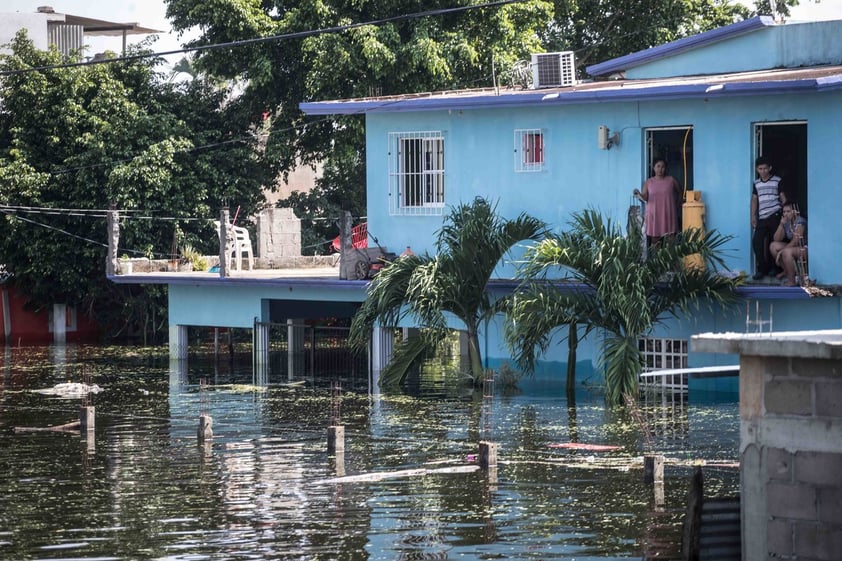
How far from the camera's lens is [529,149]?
28531mm

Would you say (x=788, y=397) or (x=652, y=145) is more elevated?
(x=652, y=145)

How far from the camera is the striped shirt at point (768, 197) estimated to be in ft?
81.2

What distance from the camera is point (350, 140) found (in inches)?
1609

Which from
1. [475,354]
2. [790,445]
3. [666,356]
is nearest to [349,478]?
[790,445]

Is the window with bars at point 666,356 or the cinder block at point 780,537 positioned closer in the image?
the cinder block at point 780,537

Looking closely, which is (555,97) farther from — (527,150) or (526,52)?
(526,52)

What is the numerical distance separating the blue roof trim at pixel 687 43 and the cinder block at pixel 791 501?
17764 mm

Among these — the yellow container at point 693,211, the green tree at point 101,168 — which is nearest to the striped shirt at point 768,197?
the yellow container at point 693,211

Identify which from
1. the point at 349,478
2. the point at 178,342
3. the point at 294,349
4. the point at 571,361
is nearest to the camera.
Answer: the point at 349,478

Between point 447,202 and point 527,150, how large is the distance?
2.03 meters

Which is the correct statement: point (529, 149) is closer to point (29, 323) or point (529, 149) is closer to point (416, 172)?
point (416, 172)

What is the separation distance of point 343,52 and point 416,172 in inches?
345

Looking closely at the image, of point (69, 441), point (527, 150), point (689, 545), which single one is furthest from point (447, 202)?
point (689, 545)

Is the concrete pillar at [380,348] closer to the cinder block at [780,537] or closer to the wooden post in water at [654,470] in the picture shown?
the wooden post in water at [654,470]
